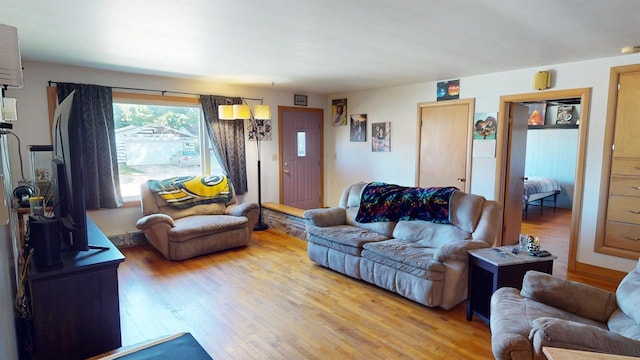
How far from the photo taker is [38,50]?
3473 millimetres

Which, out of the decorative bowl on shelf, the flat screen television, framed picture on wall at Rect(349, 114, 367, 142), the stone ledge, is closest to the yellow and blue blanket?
the stone ledge

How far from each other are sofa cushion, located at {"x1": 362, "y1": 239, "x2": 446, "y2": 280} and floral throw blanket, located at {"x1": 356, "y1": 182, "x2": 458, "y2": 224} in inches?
12.8

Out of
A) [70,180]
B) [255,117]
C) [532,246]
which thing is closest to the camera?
[70,180]

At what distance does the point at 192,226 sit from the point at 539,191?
639 cm

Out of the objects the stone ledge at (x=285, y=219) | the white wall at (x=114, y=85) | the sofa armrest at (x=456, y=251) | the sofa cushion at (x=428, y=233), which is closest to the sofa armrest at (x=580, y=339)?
the sofa armrest at (x=456, y=251)

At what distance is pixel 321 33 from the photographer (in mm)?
2848

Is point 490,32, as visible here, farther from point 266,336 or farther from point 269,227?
point 269,227

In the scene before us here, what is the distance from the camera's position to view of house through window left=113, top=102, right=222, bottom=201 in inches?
189

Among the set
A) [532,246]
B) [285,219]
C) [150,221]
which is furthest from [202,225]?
[532,246]

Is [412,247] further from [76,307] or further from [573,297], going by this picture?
[76,307]

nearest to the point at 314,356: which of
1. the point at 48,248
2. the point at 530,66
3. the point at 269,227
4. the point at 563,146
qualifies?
the point at 48,248

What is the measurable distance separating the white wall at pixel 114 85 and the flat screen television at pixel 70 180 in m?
2.24

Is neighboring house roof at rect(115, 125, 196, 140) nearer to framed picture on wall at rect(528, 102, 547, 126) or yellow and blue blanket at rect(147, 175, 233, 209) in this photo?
yellow and blue blanket at rect(147, 175, 233, 209)

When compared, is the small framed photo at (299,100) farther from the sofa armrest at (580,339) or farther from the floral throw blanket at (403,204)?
the sofa armrest at (580,339)
